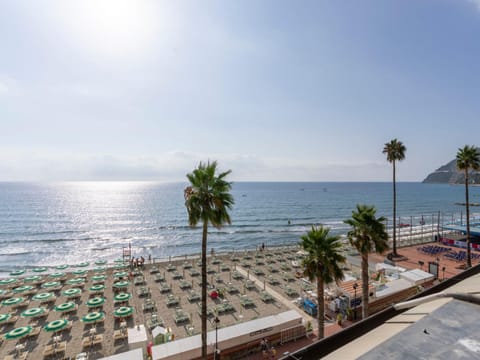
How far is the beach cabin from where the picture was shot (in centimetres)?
1725

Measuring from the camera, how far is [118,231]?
85.0 m

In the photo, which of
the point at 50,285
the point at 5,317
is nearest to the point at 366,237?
the point at 5,317

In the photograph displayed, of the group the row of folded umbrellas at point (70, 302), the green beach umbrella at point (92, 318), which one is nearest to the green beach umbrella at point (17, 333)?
the row of folded umbrellas at point (70, 302)

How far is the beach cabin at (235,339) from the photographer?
17.2 m

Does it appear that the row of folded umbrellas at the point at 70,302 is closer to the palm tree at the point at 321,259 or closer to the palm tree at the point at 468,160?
the palm tree at the point at 321,259

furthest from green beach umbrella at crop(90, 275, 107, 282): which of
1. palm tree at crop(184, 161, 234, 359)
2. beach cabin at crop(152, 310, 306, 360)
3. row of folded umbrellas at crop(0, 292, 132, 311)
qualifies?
palm tree at crop(184, 161, 234, 359)

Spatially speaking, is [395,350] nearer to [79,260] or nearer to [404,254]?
[404,254]

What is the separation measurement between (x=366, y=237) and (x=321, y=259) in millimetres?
5812

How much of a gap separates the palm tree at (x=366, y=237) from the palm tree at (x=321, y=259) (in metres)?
3.91

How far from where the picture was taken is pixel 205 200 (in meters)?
14.8

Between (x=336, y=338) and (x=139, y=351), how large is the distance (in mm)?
14977

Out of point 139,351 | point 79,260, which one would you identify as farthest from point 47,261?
point 139,351

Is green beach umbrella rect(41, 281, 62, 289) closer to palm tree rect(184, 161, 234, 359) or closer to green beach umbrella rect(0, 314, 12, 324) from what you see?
green beach umbrella rect(0, 314, 12, 324)

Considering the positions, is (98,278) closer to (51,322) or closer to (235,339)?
(51,322)
